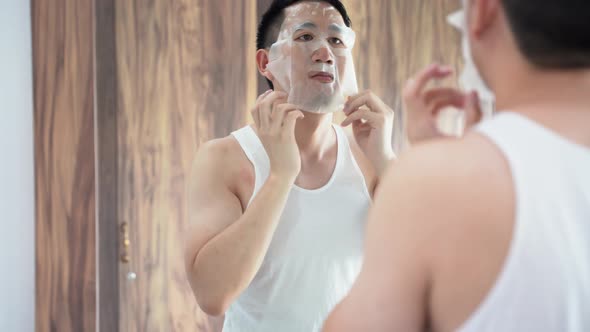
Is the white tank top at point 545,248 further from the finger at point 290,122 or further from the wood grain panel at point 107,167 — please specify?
the wood grain panel at point 107,167

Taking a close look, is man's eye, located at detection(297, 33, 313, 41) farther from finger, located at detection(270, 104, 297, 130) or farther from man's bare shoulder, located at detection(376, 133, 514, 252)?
man's bare shoulder, located at detection(376, 133, 514, 252)

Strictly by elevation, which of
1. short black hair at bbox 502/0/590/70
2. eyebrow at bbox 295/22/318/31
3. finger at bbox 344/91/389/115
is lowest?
finger at bbox 344/91/389/115

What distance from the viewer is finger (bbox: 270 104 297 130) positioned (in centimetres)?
125

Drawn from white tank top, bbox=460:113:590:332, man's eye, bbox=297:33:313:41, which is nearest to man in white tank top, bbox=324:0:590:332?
white tank top, bbox=460:113:590:332

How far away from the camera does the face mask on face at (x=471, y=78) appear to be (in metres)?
0.62

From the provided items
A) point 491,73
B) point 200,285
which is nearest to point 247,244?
point 200,285

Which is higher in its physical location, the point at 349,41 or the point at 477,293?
the point at 349,41

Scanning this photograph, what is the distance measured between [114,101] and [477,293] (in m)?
1.57

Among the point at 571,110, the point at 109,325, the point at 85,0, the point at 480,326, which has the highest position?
the point at 85,0

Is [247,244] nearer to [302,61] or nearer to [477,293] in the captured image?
[302,61]

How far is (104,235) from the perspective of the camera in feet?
6.22

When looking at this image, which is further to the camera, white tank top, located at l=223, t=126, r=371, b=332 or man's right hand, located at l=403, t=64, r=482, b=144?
white tank top, located at l=223, t=126, r=371, b=332

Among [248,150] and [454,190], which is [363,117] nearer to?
[248,150]

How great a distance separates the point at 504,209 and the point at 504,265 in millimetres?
43
